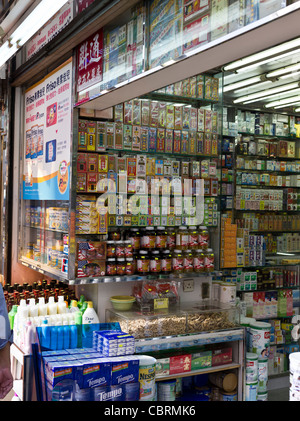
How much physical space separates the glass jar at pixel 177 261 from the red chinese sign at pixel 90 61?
169 centimetres

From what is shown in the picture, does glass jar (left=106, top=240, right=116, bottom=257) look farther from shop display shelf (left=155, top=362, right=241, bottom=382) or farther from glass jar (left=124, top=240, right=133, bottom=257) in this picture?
shop display shelf (left=155, top=362, right=241, bottom=382)

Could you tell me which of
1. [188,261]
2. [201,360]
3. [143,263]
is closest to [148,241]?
[143,263]

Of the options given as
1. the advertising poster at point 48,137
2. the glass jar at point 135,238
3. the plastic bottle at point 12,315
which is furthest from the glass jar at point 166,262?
the plastic bottle at point 12,315

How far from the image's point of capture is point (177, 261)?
14.6 ft

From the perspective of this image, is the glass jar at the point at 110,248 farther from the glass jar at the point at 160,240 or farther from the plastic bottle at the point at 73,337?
the plastic bottle at the point at 73,337

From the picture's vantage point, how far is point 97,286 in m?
4.16

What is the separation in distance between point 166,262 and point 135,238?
36 cm

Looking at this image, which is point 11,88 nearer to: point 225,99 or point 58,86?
point 58,86

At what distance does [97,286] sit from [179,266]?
2.61ft

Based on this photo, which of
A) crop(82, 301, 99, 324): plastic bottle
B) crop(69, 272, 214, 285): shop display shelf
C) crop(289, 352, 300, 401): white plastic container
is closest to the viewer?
crop(289, 352, 300, 401): white plastic container

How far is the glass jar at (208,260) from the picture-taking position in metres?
4.59

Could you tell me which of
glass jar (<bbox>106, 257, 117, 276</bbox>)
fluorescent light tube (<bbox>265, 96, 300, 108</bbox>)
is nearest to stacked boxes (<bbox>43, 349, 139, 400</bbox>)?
glass jar (<bbox>106, 257, 117, 276</bbox>)

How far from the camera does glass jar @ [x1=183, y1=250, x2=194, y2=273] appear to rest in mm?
4488

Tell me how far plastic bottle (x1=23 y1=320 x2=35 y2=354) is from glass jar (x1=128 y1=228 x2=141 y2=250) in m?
1.29
